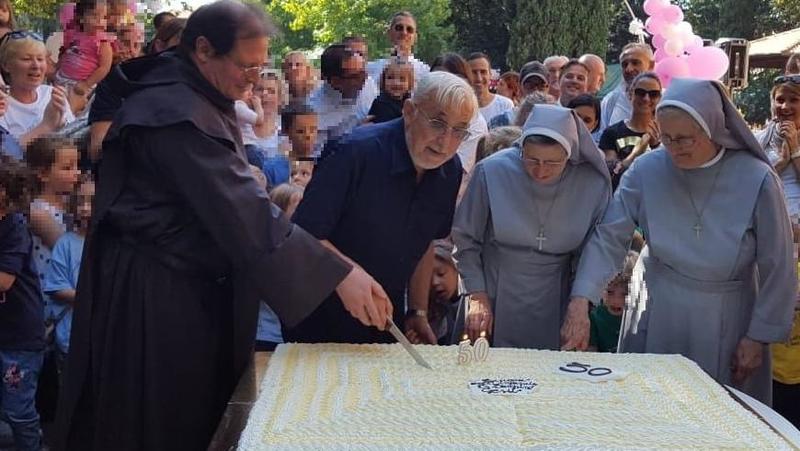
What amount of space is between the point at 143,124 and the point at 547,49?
20.1 meters

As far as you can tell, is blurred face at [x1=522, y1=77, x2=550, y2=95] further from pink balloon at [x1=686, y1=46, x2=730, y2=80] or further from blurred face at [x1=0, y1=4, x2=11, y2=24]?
blurred face at [x1=0, y1=4, x2=11, y2=24]

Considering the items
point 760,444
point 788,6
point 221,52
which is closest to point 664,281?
point 760,444

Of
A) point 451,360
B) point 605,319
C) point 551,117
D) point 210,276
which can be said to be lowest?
point 605,319

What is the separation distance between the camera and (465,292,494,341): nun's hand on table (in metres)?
3.12

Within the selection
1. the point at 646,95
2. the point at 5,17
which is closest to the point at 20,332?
the point at 5,17

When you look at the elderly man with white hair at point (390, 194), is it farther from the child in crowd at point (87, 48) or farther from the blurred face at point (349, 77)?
the child in crowd at point (87, 48)

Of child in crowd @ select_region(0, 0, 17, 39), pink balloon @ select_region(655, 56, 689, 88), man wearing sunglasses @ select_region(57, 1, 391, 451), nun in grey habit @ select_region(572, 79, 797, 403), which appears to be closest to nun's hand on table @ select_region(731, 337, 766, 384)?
nun in grey habit @ select_region(572, 79, 797, 403)

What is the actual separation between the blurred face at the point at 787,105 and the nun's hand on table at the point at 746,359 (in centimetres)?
220

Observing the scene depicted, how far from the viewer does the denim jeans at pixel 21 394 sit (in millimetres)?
3625

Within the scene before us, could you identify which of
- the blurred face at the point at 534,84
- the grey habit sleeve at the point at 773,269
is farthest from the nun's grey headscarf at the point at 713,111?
the blurred face at the point at 534,84

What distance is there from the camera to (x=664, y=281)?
3059mm

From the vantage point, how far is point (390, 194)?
280 cm

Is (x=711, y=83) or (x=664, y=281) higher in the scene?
(x=711, y=83)

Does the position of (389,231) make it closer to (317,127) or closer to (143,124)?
(143,124)
